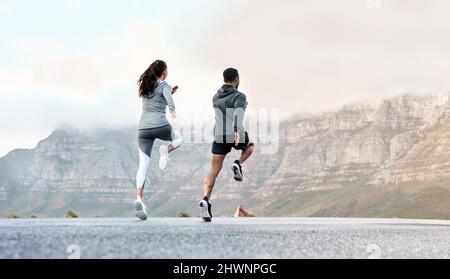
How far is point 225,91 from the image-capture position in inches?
550

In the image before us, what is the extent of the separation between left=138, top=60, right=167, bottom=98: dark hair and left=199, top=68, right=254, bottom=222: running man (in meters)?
1.44

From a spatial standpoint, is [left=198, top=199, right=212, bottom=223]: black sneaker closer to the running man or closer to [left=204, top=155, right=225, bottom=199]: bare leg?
the running man

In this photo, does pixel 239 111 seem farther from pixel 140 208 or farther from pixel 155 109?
pixel 140 208

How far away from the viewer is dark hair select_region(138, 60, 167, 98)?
13898 millimetres

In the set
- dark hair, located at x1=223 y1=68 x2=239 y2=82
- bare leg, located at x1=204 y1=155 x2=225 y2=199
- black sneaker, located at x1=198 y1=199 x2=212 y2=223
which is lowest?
black sneaker, located at x1=198 y1=199 x2=212 y2=223

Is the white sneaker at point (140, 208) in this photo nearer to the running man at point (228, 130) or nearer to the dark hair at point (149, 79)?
the running man at point (228, 130)

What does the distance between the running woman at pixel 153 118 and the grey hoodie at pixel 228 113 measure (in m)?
1.00

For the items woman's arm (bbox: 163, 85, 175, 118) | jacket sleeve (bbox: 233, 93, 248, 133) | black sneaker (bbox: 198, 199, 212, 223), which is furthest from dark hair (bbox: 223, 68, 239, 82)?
black sneaker (bbox: 198, 199, 212, 223)

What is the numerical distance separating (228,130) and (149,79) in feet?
7.25

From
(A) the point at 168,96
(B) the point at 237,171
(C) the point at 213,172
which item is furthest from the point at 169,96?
(B) the point at 237,171

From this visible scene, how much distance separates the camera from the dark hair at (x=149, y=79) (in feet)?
45.6

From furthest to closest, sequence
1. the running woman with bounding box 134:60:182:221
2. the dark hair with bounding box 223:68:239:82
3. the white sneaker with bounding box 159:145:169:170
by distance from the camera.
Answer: the dark hair with bounding box 223:68:239:82 → the running woman with bounding box 134:60:182:221 → the white sneaker with bounding box 159:145:169:170
